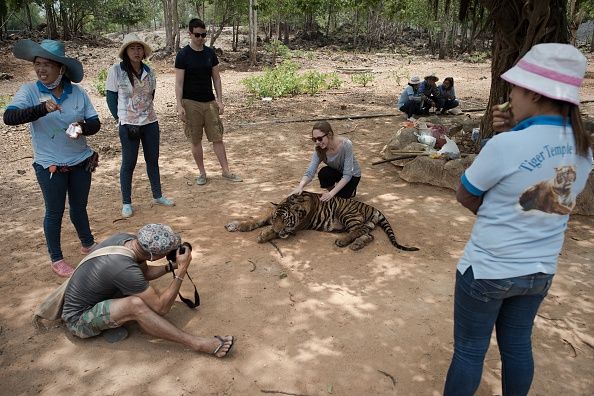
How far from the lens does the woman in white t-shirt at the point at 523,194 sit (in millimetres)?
1736

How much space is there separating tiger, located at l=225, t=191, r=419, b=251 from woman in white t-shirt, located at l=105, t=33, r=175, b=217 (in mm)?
1399

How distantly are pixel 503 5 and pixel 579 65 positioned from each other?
534 centimetres

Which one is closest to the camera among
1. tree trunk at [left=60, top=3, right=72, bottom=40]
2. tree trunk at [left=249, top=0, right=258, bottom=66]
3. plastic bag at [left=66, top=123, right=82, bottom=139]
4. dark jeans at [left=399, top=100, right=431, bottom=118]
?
plastic bag at [left=66, top=123, right=82, bottom=139]

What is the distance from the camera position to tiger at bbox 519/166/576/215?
179 centimetres

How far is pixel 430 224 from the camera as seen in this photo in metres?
5.25

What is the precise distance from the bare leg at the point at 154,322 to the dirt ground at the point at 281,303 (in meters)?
0.09

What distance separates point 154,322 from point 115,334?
15.0 inches

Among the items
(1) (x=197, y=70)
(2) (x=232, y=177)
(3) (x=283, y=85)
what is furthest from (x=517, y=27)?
(3) (x=283, y=85)

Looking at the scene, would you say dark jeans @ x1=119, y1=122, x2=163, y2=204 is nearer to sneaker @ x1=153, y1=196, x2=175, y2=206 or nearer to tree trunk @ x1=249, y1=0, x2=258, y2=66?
sneaker @ x1=153, y1=196, x2=175, y2=206

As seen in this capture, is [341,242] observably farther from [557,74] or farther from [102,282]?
[557,74]

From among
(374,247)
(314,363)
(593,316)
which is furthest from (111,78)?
(593,316)

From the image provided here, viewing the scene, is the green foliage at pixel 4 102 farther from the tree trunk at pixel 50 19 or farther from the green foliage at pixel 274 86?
the tree trunk at pixel 50 19

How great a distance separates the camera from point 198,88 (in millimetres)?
5848

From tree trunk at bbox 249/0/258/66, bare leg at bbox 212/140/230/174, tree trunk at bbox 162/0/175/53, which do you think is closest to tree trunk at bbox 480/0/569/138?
bare leg at bbox 212/140/230/174
